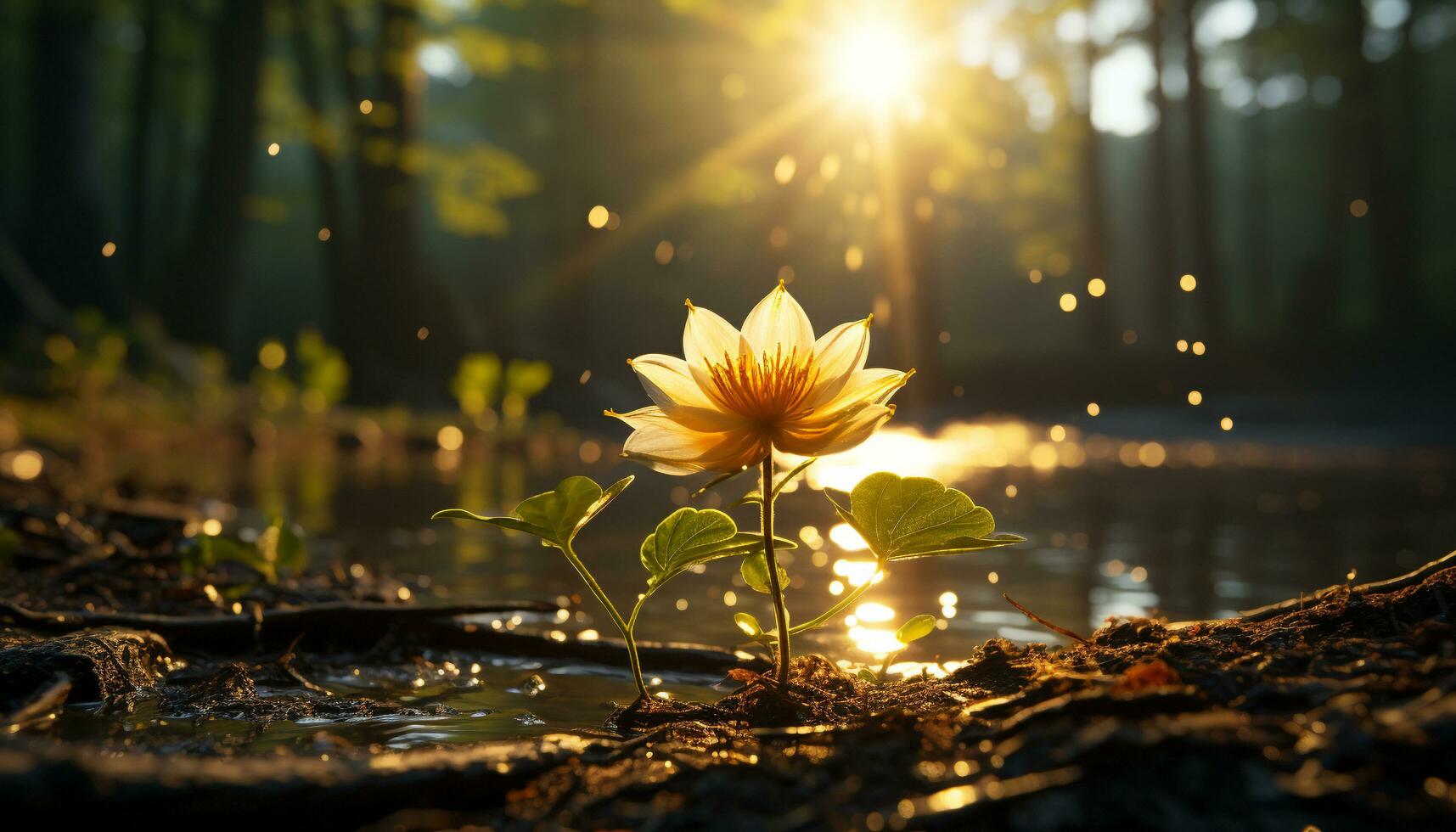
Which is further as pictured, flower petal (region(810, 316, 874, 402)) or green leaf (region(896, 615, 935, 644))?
green leaf (region(896, 615, 935, 644))

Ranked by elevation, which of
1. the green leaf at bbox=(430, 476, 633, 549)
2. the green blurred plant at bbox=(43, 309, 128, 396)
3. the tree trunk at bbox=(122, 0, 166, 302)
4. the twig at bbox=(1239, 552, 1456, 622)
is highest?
the tree trunk at bbox=(122, 0, 166, 302)

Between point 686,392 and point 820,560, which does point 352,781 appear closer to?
point 686,392

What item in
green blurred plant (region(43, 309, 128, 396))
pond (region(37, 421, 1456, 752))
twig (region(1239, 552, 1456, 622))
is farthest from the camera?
green blurred plant (region(43, 309, 128, 396))

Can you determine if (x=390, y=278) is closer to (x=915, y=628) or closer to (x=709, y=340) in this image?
(x=915, y=628)

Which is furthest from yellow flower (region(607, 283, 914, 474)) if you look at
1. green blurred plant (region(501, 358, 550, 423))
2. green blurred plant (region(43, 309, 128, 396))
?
green blurred plant (region(501, 358, 550, 423))

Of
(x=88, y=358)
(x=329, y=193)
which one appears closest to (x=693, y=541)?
(x=88, y=358)

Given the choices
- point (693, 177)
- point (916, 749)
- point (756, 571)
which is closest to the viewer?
point (916, 749)

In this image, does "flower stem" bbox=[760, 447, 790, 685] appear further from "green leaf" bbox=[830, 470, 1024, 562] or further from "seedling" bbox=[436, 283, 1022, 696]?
"green leaf" bbox=[830, 470, 1024, 562]

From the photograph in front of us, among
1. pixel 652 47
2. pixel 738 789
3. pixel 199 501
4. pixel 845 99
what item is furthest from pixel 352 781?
pixel 652 47
